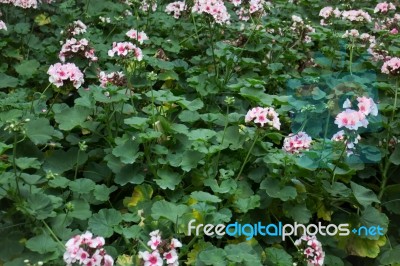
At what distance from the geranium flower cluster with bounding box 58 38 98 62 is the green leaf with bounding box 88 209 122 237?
1118 millimetres

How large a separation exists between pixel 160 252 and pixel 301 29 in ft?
7.52

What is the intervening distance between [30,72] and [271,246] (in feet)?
5.66

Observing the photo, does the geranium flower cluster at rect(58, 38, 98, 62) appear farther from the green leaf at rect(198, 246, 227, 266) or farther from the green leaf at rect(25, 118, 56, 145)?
the green leaf at rect(198, 246, 227, 266)

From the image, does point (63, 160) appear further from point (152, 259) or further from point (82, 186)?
point (152, 259)

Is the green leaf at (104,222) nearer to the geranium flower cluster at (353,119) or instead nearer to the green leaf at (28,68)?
the geranium flower cluster at (353,119)

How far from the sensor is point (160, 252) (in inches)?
79.6

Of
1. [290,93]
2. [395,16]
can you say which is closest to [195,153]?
[290,93]

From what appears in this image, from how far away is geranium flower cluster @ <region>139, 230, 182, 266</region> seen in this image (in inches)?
78.0

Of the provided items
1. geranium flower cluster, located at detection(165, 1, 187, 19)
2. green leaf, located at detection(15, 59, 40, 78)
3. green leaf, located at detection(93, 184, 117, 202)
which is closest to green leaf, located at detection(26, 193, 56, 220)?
green leaf, located at detection(93, 184, 117, 202)

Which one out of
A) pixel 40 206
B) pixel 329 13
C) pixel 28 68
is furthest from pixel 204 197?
pixel 329 13

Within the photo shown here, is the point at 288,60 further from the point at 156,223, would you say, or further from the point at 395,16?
the point at 156,223

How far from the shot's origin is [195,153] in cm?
253

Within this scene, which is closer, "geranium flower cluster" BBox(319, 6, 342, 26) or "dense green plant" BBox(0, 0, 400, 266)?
→ "dense green plant" BBox(0, 0, 400, 266)

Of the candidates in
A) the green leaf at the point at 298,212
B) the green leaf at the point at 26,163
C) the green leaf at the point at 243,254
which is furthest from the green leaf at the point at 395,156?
the green leaf at the point at 26,163
